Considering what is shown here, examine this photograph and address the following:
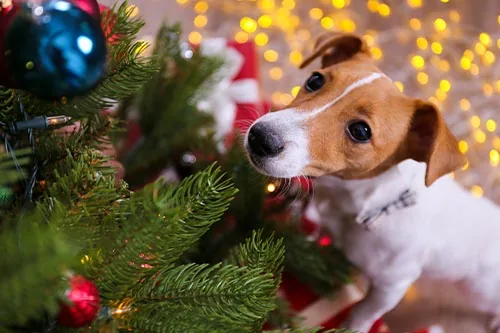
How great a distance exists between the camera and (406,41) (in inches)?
70.1

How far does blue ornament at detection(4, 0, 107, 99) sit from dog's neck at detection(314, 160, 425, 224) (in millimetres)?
598

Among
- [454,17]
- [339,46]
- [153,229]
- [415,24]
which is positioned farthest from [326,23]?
[153,229]

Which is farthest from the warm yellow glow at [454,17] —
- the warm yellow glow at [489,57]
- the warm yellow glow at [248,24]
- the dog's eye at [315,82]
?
the dog's eye at [315,82]

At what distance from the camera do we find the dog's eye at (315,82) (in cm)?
87

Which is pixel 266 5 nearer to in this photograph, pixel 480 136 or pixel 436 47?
pixel 436 47

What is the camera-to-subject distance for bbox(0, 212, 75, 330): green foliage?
0.97 ft

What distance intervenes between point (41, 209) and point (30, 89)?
102 mm

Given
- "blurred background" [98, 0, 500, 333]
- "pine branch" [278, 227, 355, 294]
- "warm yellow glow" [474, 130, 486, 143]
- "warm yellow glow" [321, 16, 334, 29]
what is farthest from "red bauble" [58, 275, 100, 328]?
"warm yellow glow" [321, 16, 334, 29]

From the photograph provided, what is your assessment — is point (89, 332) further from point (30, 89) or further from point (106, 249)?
point (30, 89)

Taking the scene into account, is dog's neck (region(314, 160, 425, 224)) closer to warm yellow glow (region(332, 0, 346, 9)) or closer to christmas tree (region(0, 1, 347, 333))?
christmas tree (region(0, 1, 347, 333))

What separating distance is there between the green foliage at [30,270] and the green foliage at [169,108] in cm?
66

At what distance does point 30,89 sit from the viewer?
438 mm

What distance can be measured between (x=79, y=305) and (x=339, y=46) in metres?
0.73

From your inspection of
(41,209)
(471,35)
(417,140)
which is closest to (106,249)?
(41,209)
